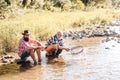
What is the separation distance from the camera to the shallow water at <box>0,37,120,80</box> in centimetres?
1062

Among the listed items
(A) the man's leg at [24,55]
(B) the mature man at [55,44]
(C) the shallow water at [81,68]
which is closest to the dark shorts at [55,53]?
(B) the mature man at [55,44]

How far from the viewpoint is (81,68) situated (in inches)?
459

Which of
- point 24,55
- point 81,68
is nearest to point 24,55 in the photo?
point 24,55

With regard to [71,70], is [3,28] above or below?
above

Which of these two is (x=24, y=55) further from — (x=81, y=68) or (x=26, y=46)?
(x=81, y=68)

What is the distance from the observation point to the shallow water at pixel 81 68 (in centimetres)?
1062

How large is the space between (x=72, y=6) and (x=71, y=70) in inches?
1173

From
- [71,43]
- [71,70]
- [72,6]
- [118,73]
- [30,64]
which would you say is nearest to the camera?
[118,73]

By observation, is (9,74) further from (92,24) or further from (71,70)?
(92,24)

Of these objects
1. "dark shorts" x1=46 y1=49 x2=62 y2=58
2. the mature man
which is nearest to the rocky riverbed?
"dark shorts" x1=46 y1=49 x2=62 y2=58

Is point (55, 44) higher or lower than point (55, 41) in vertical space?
lower

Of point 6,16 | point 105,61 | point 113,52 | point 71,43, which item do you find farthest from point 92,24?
point 105,61

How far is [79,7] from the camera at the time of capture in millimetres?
41031

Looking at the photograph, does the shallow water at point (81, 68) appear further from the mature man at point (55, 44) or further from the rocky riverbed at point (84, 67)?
the mature man at point (55, 44)
